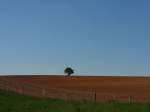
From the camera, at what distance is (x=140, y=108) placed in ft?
61.3

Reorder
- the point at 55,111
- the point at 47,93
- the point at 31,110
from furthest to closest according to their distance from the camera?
the point at 47,93, the point at 31,110, the point at 55,111

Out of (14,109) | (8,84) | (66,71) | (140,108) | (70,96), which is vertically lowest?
(140,108)

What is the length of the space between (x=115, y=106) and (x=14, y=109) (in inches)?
404

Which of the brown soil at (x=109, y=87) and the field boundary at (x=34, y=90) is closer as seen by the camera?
the field boundary at (x=34, y=90)

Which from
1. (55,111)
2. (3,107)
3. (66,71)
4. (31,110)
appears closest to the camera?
(55,111)

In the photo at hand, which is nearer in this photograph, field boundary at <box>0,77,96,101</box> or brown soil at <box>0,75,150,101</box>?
field boundary at <box>0,77,96,101</box>

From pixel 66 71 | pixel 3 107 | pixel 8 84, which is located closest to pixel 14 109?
pixel 3 107

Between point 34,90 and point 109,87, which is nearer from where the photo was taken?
point 34,90

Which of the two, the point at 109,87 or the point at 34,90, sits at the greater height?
the point at 109,87

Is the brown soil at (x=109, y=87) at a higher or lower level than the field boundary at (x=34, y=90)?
higher

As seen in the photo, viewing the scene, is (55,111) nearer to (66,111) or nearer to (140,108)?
(66,111)

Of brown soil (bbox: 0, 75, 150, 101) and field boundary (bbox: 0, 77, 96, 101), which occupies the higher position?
brown soil (bbox: 0, 75, 150, 101)

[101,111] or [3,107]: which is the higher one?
[3,107]

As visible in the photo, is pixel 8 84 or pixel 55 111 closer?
pixel 55 111
